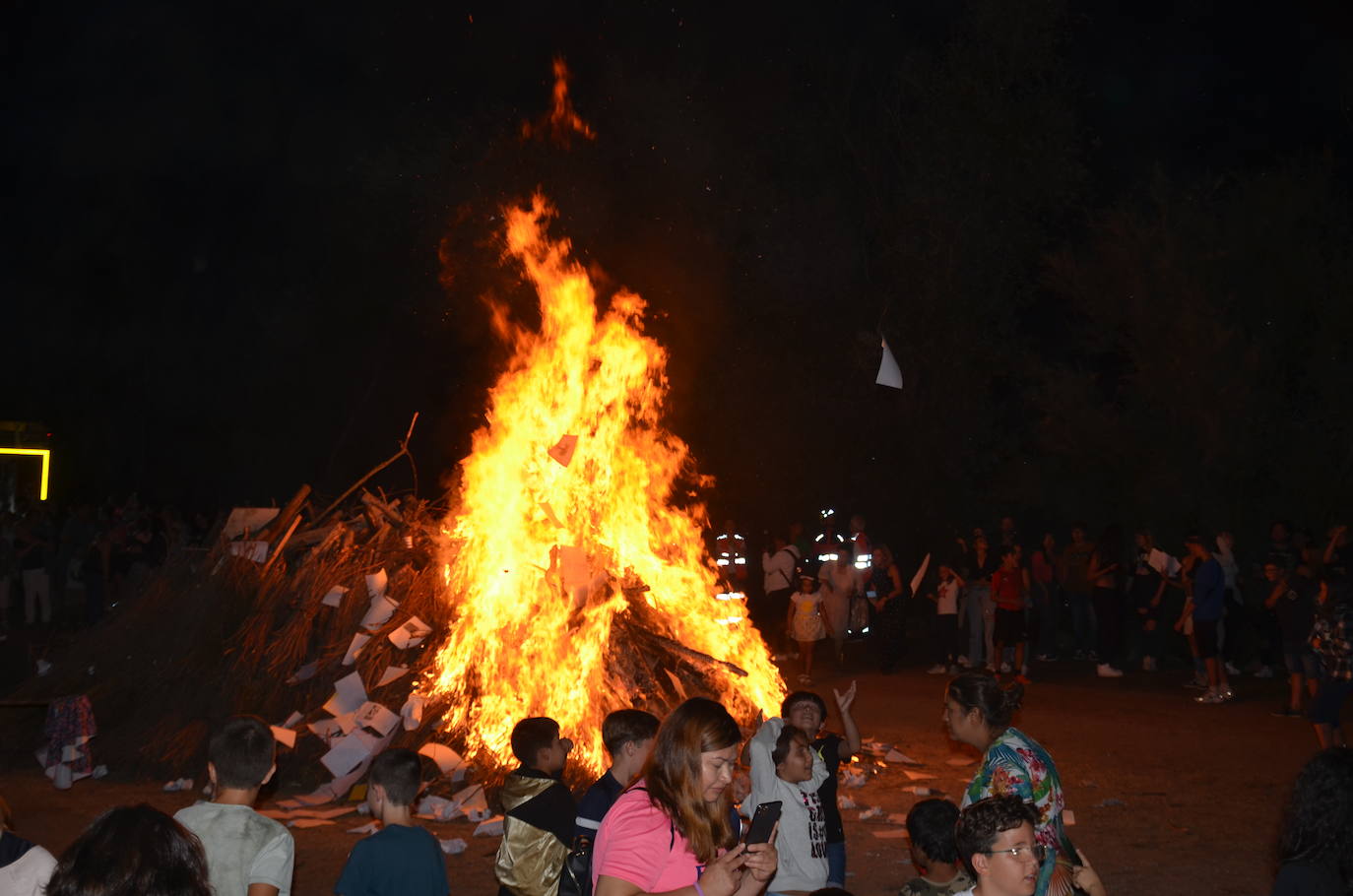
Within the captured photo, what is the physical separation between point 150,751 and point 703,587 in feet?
16.1

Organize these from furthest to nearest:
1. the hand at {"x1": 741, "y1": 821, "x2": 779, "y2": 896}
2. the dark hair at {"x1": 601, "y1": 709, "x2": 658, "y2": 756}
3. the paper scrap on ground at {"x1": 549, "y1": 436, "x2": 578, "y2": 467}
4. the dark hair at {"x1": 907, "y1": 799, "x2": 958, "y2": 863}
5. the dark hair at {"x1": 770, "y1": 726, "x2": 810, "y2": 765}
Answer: the paper scrap on ground at {"x1": 549, "y1": 436, "x2": 578, "y2": 467} → the dark hair at {"x1": 770, "y1": 726, "x2": 810, "y2": 765} → the dark hair at {"x1": 907, "y1": 799, "x2": 958, "y2": 863} → the dark hair at {"x1": 601, "y1": 709, "x2": 658, "y2": 756} → the hand at {"x1": 741, "y1": 821, "x2": 779, "y2": 896}

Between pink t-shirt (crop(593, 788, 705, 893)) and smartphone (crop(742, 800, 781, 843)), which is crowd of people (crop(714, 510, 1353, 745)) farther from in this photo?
smartphone (crop(742, 800, 781, 843))

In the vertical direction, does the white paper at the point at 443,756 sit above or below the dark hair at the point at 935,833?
below

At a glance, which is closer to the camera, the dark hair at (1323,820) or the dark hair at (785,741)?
the dark hair at (1323,820)

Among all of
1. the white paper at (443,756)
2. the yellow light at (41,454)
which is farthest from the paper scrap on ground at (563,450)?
the yellow light at (41,454)

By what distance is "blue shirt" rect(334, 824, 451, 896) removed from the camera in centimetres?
429

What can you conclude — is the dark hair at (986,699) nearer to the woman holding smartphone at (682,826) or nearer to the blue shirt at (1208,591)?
the woman holding smartphone at (682,826)

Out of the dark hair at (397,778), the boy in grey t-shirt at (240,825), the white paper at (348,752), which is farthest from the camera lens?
the white paper at (348,752)

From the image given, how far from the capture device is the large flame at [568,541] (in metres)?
9.96

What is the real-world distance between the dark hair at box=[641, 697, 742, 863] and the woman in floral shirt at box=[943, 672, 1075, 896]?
42.3 inches

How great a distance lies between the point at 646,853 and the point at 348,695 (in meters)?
7.01

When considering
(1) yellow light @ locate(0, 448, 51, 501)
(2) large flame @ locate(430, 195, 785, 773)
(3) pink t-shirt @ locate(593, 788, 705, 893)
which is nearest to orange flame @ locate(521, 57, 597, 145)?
(2) large flame @ locate(430, 195, 785, 773)

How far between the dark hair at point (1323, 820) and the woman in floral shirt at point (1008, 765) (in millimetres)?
693

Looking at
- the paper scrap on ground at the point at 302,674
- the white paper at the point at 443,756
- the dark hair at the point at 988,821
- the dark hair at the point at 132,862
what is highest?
the dark hair at the point at 132,862
